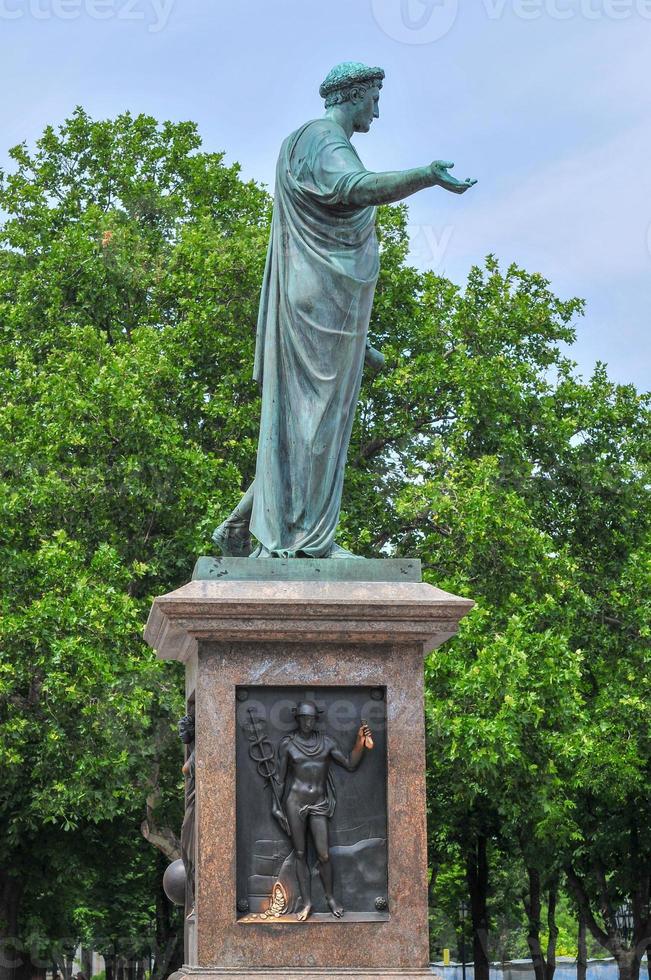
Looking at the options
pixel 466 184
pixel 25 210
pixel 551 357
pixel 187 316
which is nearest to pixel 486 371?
pixel 551 357

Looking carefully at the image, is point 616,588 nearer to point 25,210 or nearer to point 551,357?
point 551,357

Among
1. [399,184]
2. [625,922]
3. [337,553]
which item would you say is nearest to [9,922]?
[625,922]

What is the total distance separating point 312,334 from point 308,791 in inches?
102

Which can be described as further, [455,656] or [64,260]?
[64,260]

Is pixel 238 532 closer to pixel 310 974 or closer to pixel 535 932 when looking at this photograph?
pixel 310 974

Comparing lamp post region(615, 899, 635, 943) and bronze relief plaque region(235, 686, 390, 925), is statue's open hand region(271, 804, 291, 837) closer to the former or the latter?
bronze relief plaque region(235, 686, 390, 925)

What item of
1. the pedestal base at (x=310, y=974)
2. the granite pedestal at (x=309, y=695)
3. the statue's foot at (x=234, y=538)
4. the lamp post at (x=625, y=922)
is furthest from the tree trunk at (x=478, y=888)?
the pedestal base at (x=310, y=974)

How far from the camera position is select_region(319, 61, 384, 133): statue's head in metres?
9.31

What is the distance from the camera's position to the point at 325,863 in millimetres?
8000

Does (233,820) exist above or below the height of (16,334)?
below

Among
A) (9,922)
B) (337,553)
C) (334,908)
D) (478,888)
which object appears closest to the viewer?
(334,908)

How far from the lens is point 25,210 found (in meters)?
29.5

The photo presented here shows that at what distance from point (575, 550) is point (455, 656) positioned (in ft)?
17.6

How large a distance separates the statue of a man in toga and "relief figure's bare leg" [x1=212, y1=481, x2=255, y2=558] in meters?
0.01
